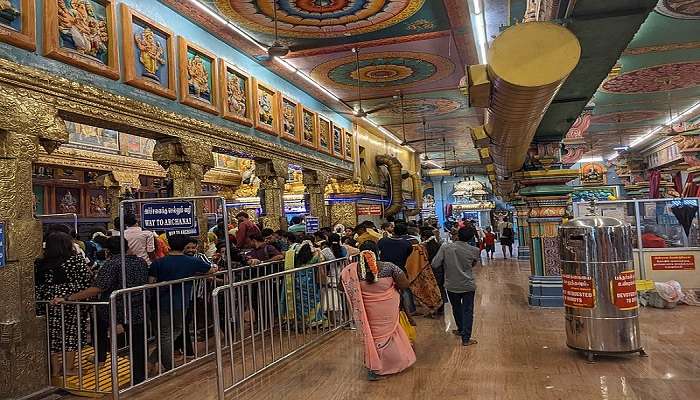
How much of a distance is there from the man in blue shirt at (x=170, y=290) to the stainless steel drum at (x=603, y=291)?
377cm

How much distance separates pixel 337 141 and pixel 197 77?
22.6 ft

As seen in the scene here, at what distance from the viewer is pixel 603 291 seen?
16.3 feet

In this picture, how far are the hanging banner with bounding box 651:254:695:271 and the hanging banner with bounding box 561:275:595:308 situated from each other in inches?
164

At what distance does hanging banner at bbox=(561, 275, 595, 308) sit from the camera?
4.99 metres

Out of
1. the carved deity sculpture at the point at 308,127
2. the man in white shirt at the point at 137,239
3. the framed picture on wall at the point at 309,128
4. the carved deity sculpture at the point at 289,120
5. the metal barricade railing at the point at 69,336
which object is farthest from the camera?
the carved deity sculpture at the point at 308,127

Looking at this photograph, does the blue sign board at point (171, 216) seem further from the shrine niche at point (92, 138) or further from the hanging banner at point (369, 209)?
the hanging banner at point (369, 209)

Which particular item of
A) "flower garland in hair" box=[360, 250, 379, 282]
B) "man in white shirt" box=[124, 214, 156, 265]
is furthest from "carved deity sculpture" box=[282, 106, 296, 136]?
"flower garland in hair" box=[360, 250, 379, 282]

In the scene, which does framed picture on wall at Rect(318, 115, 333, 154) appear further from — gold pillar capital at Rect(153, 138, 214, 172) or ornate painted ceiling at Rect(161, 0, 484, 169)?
gold pillar capital at Rect(153, 138, 214, 172)

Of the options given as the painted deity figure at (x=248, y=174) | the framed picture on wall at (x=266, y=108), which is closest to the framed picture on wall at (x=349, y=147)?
the painted deity figure at (x=248, y=174)

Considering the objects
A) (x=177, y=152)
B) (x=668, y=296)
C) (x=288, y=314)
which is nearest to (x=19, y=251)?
(x=288, y=314)

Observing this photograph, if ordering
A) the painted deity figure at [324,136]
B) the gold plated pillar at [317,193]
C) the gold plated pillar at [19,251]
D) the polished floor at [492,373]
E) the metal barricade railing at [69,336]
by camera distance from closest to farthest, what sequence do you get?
the polished floor at [492,373]
the gold plated pillar at [19,251]
the metal barricade railing at [69,336]
the gold plated pillar at [317,193]
the painted deity figure at [324,136]

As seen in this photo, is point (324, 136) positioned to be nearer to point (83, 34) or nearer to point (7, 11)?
point (83, 34)

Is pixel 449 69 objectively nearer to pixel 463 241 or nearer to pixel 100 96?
pixel 463 241

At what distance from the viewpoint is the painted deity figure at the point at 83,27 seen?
5492 mm
